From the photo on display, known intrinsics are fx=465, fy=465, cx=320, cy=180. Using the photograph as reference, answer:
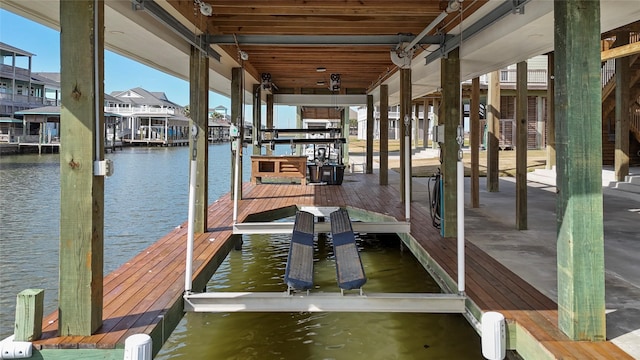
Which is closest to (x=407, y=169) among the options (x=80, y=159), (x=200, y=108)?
(x=200, y=108)

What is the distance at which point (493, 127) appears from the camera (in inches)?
378

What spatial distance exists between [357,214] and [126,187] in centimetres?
1157

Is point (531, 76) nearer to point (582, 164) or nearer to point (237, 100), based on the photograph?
point (237, 100)

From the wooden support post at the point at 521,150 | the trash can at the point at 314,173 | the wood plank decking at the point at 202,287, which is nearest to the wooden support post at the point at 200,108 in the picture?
the wood plank decking at the point at 202,287

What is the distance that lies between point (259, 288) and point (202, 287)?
5.62ft

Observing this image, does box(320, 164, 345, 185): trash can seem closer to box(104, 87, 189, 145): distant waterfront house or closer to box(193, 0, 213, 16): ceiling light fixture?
box(193, 0, 213, 16): ceiling light fixture

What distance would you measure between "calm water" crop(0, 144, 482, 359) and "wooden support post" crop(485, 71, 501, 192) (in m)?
3.31

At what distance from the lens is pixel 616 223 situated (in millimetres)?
6910

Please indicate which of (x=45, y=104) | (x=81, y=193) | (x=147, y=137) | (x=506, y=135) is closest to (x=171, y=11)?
(x=81, y=193)

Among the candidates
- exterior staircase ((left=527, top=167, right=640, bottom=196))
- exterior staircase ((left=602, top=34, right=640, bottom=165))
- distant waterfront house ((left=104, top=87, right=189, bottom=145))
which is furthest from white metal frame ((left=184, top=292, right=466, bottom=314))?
distant waterfront house ((left=104, top=87, right=189, bottom=145))

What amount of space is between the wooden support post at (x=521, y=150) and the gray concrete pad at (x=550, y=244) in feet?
0.82

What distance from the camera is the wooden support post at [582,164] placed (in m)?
2.72

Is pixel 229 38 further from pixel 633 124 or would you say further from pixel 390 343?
pixel 633 124

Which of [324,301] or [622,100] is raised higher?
[622,100]
